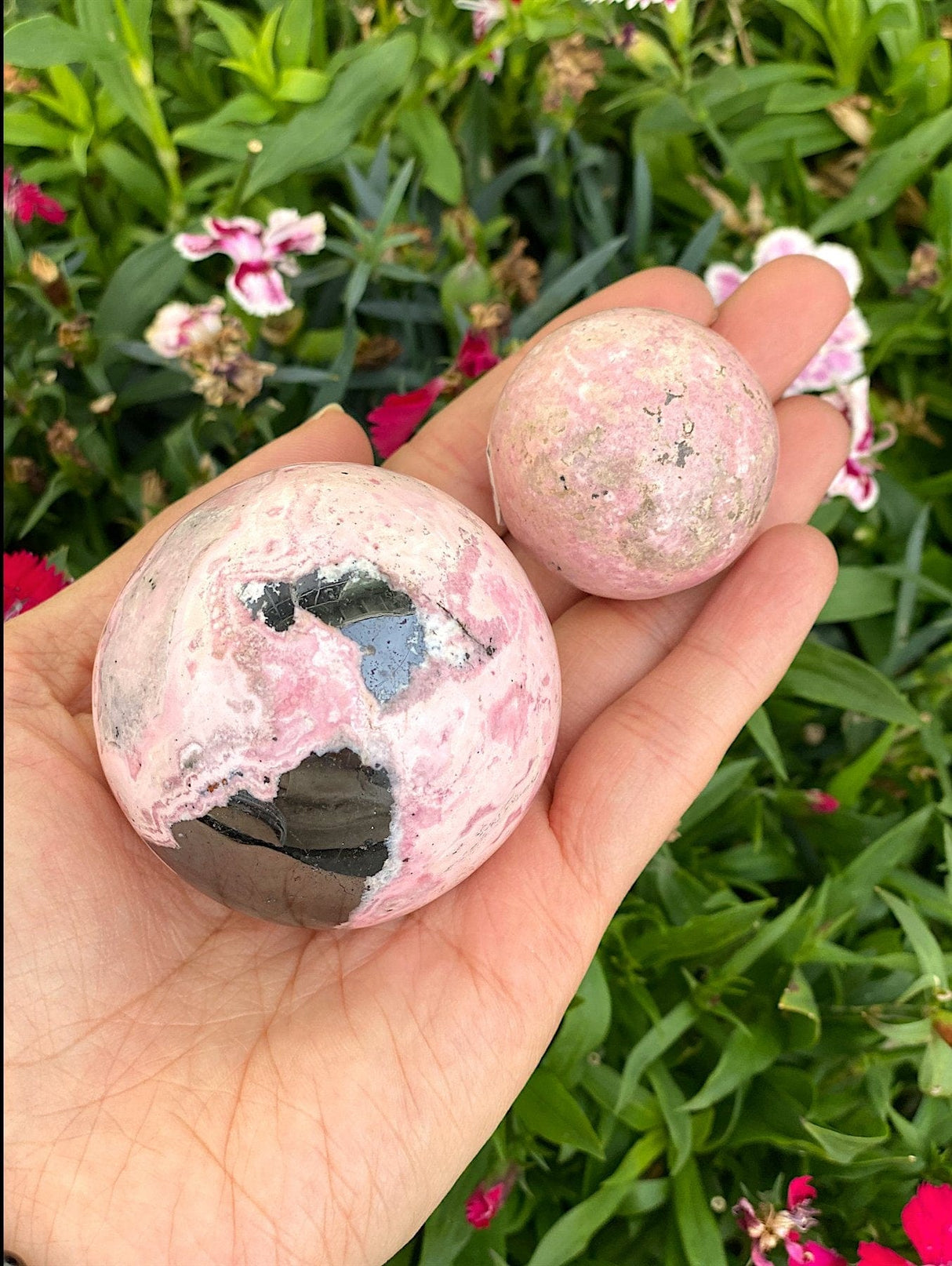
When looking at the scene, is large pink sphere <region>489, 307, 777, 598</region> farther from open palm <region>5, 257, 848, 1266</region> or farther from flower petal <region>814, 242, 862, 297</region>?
flower petal <region>814, 242, 862, 297</region>

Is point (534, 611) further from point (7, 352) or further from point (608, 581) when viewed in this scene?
point (7, 352)

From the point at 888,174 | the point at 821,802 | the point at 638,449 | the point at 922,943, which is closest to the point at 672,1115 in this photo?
the point at 922,943

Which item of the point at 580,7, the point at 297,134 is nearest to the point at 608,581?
the point at 297,134

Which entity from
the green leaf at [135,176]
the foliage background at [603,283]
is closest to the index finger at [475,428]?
the foliage background at [603,283]

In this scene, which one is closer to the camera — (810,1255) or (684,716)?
(810,1255)

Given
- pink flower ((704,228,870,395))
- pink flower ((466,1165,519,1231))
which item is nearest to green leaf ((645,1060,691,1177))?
pink flower ((466,1165,519,1231))

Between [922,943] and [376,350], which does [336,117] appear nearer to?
[376,350]
